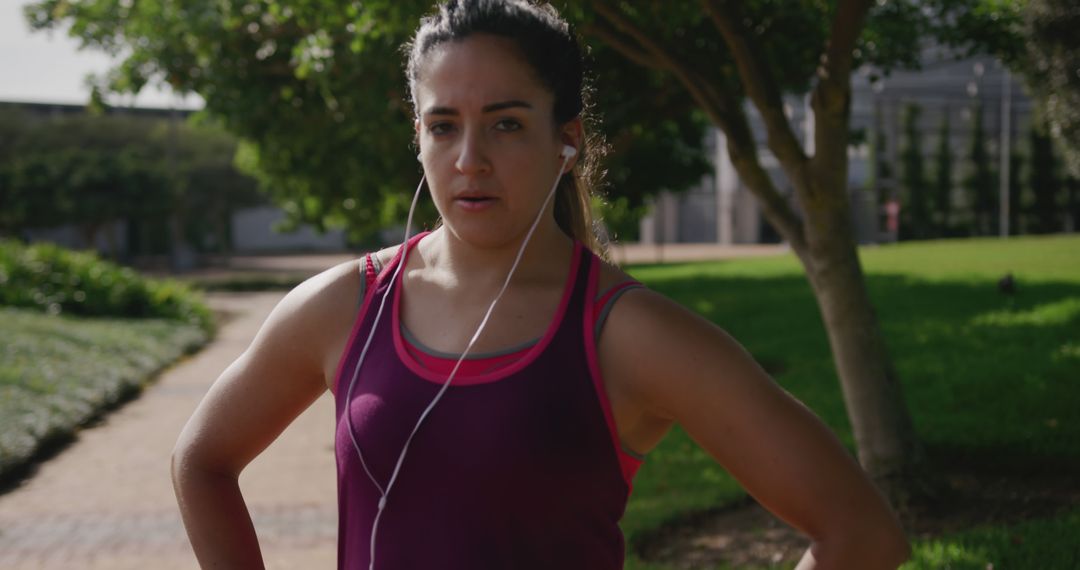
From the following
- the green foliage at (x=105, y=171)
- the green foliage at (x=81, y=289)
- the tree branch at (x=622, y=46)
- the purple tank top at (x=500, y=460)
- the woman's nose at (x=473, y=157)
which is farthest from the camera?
the green foliage at (x=105, y=171)

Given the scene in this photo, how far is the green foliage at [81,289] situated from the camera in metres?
19.4

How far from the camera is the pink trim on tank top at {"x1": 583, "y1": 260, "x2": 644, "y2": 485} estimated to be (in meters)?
1.53

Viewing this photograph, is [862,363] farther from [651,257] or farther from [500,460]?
[651,257]

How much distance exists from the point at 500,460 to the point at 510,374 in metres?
0.12

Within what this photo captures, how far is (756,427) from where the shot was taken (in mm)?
1541

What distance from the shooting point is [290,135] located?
606 inches

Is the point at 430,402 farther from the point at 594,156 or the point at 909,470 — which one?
the point at 909,470

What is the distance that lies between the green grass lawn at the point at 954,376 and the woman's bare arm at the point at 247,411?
11.2ft

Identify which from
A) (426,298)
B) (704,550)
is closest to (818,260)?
(704,550)

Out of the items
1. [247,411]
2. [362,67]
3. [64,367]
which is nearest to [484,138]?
[247,411]

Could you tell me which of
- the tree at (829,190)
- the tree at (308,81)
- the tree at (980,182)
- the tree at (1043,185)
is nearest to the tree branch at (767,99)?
the tree at (829,190)

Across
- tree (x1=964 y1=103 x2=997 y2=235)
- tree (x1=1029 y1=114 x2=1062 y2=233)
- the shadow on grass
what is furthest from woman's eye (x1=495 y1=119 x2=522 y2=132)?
tree (x1=964 y1=103 x2=997 y2=235)

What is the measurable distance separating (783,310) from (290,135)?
6.96m

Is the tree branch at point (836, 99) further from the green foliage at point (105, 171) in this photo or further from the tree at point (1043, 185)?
the tree at point (1043, 185)
